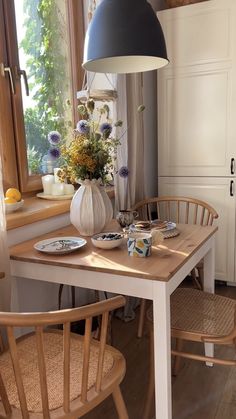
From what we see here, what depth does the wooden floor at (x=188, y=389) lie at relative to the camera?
1.56 metres

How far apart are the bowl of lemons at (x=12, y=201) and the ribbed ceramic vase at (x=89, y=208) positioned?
0.91 feet

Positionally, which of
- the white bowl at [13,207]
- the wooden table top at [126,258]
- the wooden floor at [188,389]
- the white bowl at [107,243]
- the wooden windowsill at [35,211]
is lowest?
the wooden floor at [188,389]

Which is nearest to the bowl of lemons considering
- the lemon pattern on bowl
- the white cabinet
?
the lemon pattern on bowl

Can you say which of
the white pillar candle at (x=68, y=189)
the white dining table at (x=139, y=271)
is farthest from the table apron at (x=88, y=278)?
the white pillar candle at (x=68, y=189)

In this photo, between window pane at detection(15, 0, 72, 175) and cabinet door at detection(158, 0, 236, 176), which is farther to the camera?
cabinet door at detection(158, 0, 236, 176)

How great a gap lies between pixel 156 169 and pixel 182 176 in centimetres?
36

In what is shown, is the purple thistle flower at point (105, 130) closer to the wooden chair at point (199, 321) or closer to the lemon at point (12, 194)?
the lemon at point (12, 194)

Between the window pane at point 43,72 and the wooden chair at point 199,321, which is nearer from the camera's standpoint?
the wooden chair at point 199,321

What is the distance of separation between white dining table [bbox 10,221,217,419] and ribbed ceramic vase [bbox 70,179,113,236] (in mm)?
99

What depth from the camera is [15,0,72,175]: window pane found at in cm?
193

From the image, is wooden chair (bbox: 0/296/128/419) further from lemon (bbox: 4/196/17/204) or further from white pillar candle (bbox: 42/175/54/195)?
white pillar candle (bbox: 42/175/54/195)

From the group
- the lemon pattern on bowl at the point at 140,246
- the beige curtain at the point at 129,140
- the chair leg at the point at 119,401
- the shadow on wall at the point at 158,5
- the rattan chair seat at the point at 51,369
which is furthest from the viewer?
the shadow on wall at the point at 158,5

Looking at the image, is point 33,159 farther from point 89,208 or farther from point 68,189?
point 89,208

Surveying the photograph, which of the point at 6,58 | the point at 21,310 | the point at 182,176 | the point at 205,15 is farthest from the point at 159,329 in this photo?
the point at 205,15
